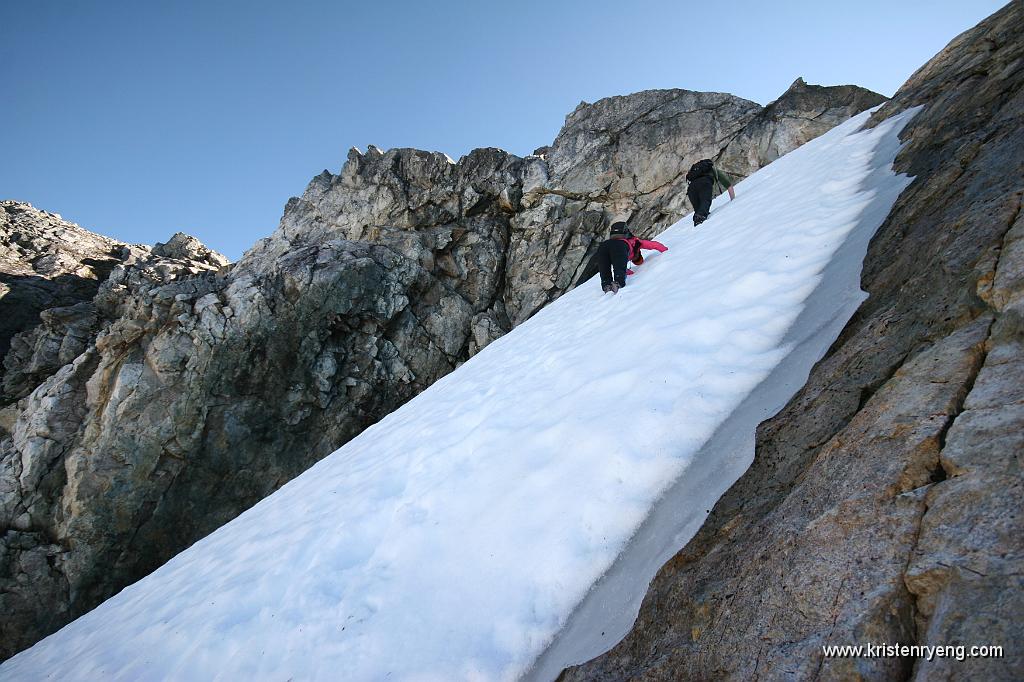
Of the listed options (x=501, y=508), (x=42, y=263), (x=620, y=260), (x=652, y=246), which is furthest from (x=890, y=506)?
(x=42, y=263)

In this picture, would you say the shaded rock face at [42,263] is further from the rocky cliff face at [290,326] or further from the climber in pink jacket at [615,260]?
the climber in pink jacket at [615,260]

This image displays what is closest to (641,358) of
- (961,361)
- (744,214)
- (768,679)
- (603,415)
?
(603,415)

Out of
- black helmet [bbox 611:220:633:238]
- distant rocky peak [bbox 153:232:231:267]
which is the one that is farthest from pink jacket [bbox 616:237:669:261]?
distant rocky peak [bbox 153:232:231:267]

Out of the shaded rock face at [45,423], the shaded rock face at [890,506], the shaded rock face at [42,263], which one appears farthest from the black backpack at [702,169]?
the shaded rock face at [42,263]

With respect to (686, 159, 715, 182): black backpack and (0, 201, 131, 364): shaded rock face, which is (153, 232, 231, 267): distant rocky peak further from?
(686, 159, 715, 182): black backpack

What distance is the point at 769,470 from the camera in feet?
8.05

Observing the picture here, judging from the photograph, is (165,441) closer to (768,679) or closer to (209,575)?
(209,575)

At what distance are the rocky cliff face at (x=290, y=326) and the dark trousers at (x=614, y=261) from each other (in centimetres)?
1442

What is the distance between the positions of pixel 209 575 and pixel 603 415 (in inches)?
201

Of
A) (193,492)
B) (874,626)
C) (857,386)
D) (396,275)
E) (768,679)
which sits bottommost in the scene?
(193,492)

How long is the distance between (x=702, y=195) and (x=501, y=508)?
929cm

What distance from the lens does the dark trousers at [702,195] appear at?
33.4 feet

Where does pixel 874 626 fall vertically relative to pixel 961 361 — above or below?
below

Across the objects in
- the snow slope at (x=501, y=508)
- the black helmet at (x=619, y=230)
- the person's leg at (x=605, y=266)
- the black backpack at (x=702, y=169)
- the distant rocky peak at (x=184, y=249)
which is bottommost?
the snow slope at (x=501, y=508)
